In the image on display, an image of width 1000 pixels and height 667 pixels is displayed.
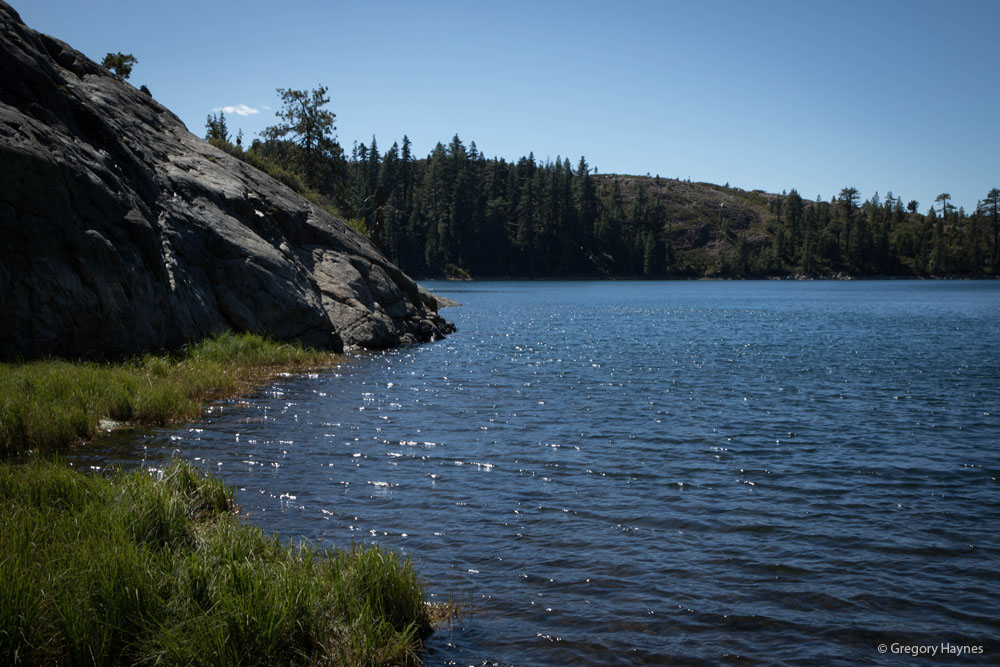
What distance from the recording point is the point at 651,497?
11258mm

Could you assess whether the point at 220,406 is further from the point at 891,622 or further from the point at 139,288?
the point at 891,622

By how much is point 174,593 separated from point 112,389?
10468 millimetres

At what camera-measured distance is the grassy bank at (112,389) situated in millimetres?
11828

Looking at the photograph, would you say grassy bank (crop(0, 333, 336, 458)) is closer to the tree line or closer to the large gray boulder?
the large gray boulder

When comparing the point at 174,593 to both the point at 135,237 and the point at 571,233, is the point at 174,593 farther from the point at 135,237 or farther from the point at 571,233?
the point at 571,233

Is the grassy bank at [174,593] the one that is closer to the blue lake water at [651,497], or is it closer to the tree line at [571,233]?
the blue lake water at [651,497]

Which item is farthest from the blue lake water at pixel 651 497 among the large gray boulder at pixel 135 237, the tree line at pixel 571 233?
the tree line at pixel 571 233

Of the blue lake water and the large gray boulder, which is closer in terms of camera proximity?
the blue lake water

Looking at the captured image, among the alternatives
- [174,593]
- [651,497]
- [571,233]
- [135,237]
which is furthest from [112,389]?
[571,233]

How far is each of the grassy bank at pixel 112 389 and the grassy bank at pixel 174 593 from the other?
4661mm

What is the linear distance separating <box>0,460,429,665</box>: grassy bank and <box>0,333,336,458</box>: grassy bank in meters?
4.66

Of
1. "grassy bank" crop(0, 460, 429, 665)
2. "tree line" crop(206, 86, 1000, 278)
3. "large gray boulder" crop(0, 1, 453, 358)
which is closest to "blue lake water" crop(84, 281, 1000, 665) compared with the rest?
"grassy bank" crop(0, 460, 429, 665)

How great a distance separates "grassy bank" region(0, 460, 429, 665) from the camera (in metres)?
5.36

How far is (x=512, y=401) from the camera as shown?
64.7 feet
